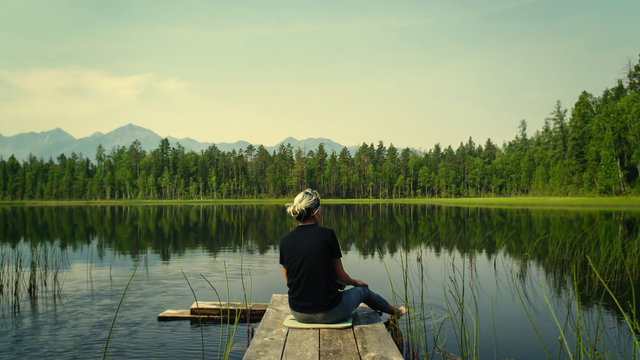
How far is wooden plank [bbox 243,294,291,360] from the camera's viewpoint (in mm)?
5023

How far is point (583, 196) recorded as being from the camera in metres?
63.6

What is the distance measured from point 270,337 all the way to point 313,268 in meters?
1.04

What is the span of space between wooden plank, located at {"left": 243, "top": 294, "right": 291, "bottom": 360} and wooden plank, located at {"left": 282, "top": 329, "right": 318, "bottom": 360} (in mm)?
76

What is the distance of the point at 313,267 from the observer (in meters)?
5.78

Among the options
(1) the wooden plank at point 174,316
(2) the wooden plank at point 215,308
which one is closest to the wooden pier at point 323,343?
(2) the wooden plank at point 215,308

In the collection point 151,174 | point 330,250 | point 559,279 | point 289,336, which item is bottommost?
point 559,279

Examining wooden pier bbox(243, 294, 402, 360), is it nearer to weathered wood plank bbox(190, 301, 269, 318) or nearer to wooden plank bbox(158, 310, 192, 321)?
weathered wood plank bbox(190, 301, 269, 318)

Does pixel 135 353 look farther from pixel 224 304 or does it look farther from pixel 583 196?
pixel 583 196

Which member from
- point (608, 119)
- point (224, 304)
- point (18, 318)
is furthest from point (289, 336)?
point (608, 119)

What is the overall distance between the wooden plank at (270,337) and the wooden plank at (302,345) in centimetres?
8

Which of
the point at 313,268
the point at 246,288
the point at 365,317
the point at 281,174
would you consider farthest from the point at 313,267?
the point at 281,174

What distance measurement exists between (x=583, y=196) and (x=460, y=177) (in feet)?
180

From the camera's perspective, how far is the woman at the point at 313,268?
228 inches

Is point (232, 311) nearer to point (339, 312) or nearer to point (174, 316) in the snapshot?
point (174, 316)
